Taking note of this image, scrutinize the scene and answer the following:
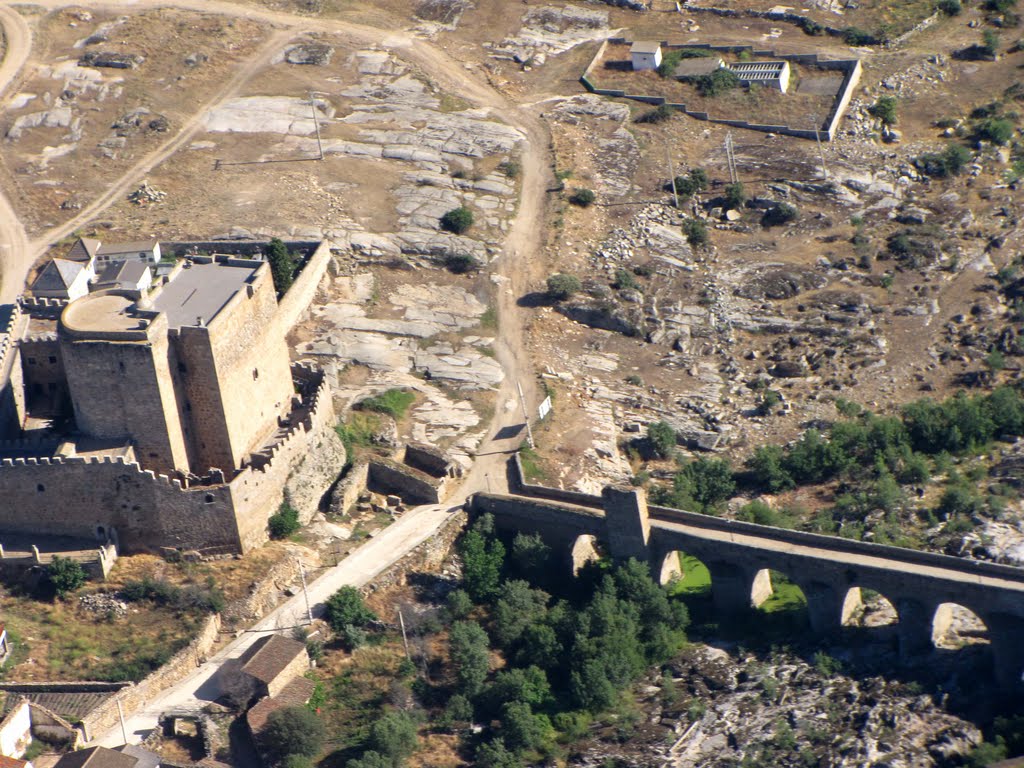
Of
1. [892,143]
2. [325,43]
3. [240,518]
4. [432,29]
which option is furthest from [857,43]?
[240,518]

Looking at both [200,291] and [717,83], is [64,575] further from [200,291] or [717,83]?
[717,83]

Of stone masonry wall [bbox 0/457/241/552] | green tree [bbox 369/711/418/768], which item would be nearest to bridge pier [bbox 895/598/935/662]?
green tree [bbox 369/711/418/768]

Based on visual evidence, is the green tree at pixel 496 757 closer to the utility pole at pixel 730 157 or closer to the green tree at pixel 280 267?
the green tree at pixel 280 267

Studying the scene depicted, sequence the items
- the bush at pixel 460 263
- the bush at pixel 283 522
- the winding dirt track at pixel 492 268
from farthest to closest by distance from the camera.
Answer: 1. the bush at pixel 460 263
2. the bush at pixel 283 522
3. the winding dirt track at pixel 492 268

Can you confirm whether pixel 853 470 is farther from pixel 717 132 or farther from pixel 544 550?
pixel 717 132

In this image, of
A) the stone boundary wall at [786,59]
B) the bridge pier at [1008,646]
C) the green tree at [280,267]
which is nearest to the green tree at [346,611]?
the green tree at [280,267]

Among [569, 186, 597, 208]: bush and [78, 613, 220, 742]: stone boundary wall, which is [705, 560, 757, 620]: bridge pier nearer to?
[78, 613, 220, 742]: stone boundary wall
